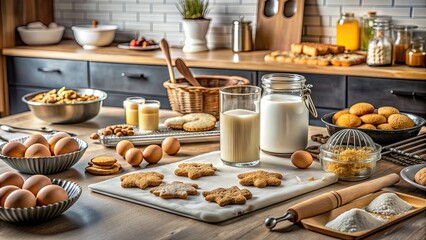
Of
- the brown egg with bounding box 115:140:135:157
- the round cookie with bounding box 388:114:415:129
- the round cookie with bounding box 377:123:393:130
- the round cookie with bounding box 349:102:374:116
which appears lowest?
the brown egg with bounding box 115:140:135:157

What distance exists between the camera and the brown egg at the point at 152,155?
2160 millimetres

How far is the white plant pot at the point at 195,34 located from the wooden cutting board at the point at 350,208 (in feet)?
10.5

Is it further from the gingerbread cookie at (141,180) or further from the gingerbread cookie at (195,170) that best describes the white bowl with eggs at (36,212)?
the gingerbread cookie at (195,170)

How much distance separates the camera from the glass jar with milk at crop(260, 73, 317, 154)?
2.23 m

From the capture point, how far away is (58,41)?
5531 millimetres

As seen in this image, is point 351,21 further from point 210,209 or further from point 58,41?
point 210,209

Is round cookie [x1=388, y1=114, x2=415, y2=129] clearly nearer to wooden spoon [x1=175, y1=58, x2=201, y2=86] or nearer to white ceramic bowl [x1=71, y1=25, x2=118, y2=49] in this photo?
wooden spoon [x1=175, y1=58, x2=201, y2=86]

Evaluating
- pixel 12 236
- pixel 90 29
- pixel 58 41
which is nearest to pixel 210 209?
pixel 12 236

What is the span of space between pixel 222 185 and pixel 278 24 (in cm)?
306

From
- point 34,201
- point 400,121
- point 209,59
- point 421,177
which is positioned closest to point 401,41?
point 209,59

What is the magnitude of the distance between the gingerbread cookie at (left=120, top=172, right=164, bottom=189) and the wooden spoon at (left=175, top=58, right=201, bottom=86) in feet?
3.14

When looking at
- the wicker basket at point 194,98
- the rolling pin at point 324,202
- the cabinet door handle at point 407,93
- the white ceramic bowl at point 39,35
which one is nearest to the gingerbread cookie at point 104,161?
the rolling pin at point 324,202

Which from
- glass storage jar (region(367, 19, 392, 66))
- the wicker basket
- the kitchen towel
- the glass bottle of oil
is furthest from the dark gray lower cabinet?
the kitchen towel

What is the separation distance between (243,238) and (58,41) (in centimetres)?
427
